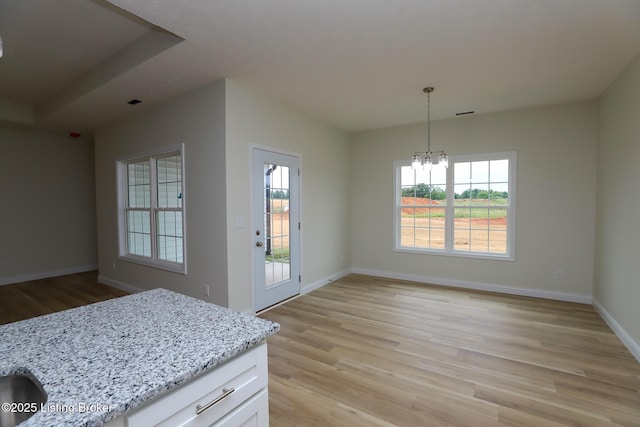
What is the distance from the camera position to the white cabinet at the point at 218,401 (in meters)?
0.85

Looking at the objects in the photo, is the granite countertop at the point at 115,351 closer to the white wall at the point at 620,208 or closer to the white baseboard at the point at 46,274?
the white wall at the point at 620,208

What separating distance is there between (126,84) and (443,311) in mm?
4578

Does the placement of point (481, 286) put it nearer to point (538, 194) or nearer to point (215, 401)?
point (538, 194)

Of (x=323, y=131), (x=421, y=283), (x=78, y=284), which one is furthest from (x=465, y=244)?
(x=78, y=284)

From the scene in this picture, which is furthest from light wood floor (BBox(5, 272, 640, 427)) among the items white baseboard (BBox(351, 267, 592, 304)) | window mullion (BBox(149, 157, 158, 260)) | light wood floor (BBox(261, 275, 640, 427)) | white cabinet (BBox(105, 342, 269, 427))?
window mullion (BBox(149, 157, 158, 260))

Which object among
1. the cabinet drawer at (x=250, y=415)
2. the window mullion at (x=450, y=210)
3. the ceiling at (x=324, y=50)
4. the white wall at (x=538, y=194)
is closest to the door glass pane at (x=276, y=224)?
the ceiling at (x=324, y=50)

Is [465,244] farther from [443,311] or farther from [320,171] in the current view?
[320,171]

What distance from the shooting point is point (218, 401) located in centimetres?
100

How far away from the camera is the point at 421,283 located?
16.7 feet

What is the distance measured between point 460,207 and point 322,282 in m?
2.55

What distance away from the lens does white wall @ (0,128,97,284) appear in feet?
17.2

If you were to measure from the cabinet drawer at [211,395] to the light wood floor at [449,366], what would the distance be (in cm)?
107

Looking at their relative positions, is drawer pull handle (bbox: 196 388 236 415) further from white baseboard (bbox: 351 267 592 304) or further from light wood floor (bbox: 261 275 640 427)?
white baseboard (bbox: 351 267 592 304)

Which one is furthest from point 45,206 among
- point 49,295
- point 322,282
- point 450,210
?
point 450,210
